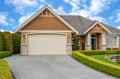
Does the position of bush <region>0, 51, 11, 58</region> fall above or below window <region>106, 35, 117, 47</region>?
below

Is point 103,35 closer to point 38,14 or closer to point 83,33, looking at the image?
point 83,33

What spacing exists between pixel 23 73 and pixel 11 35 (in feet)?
52.1

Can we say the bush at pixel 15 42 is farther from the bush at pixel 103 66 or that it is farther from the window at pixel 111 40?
the bush at pixel 103 66

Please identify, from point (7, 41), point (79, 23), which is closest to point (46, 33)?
point (7, 41)

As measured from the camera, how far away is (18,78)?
1580cm

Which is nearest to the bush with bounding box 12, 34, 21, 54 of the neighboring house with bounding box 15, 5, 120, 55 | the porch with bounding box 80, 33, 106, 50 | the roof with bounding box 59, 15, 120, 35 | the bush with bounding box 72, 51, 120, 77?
the neighboring house with bounding box 15, 5, 120, 55

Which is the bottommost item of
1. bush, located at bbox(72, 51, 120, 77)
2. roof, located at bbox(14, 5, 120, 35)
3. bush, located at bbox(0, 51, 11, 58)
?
bush, located at bbox(72, 51, 120, 77)

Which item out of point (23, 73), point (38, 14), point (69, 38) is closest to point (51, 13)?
point (38, 14)

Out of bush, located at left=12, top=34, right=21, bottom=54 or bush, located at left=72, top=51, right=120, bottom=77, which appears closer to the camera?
bush, located at left=72, top=51, right=120, bottom=77

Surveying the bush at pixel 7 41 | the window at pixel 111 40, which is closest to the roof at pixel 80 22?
the window at pixel 111 40

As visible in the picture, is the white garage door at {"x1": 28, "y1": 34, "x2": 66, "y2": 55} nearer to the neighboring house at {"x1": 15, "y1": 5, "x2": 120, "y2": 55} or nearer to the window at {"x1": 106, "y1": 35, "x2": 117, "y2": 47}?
the neighboring house at {"x1": 15, "y1": 5, "x2": 120, "y2": 55}

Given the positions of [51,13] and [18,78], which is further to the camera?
[51,13]

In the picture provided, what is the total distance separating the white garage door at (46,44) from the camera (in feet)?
99.3

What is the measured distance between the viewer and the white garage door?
3028 centimetres
